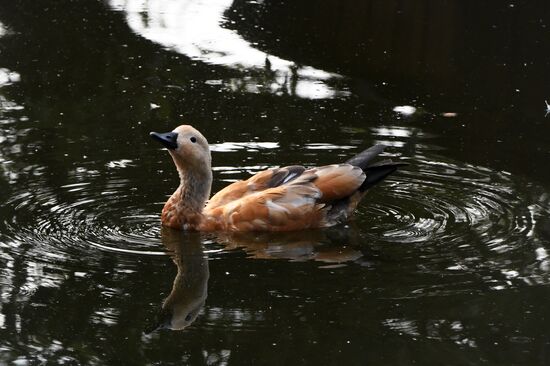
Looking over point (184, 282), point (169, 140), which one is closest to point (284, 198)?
point (169, 140)

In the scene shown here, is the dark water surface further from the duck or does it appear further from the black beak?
the black beak

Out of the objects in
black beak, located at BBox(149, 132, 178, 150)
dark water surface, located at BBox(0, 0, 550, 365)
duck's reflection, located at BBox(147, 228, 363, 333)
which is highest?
black beak, located at BBox(149, 132, 178, 150)

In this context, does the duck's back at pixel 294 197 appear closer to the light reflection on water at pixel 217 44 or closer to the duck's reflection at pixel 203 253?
the duck's reflection at pixel 203 253

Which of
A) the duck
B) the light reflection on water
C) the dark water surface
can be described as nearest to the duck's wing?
the duck

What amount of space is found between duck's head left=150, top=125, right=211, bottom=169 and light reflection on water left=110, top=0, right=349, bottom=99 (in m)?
3.01

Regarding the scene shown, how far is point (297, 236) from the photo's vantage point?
8.59m

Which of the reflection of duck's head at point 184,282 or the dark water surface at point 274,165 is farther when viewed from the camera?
the reflection of duck's head at point 184,282

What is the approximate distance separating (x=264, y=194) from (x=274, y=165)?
1036 millimetres

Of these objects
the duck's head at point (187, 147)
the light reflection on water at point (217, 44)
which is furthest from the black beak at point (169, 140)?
the light reflection on water at point (217, 44)

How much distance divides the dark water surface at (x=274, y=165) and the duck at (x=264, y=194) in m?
0.14

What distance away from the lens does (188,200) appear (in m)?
8.60

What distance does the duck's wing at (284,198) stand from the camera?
337 inches

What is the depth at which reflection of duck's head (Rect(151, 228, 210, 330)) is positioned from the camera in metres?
6.82

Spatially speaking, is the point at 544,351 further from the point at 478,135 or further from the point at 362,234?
the point at 478,135
